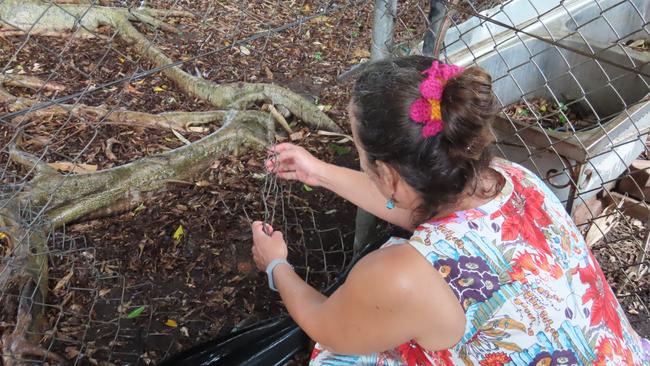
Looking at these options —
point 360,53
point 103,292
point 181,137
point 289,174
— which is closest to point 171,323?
point 103,292

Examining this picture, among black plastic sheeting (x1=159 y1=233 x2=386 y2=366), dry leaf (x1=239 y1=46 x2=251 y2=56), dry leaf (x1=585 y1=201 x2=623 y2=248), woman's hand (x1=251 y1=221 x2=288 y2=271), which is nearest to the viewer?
woman's hand (x1=251 y1=221 x2=288 y2=271)

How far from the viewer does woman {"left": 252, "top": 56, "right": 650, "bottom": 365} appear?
4.30ft

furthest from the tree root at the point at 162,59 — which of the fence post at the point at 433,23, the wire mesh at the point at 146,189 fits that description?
the fence post at the point at 433,23

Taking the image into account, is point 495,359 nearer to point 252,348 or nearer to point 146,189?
point 252,348

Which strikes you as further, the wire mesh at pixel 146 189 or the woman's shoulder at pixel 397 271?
the wire mesh at pixel 146 189

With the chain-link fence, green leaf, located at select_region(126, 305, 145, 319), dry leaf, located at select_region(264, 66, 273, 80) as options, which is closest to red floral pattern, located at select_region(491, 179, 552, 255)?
the chain-link fence

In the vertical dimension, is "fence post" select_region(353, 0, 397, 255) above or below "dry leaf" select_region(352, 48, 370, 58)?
above

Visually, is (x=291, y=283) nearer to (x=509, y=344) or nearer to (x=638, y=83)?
(x=509, y=344)

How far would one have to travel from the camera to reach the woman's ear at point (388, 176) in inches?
55.5

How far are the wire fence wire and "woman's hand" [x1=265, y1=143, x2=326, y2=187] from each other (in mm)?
478

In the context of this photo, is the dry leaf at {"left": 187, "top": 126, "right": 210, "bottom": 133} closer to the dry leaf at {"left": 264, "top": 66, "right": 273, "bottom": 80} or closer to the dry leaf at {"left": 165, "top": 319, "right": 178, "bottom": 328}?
the dry leaf at {"left": 264, "top": 66, "right": 273, "bottom": 80}

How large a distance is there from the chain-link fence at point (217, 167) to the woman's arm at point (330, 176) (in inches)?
14.0

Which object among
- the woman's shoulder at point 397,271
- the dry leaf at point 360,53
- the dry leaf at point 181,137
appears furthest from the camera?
the dry leaf at point 360,53

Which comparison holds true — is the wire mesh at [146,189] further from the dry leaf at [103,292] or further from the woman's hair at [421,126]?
the woman's hair at [421,126]
